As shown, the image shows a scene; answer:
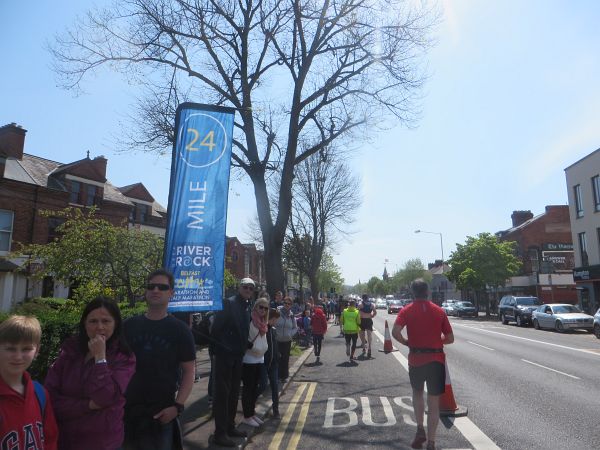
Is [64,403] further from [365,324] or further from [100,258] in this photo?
[365,324]

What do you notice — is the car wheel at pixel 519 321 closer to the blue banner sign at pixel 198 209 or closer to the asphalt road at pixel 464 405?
the asphalt road at pixel 464 405

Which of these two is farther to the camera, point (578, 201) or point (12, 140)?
point (578, 201)

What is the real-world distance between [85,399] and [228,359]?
2828 mm

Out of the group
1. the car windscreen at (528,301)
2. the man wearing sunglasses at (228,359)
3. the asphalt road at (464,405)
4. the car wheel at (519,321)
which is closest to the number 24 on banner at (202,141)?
the man wearing sunglasses at (228,359)

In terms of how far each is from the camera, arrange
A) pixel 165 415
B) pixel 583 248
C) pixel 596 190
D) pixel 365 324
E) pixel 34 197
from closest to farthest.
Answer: pixel 165 415, pixel 365 324, pixel 34 197, pixel 596 190, pixel 583 248

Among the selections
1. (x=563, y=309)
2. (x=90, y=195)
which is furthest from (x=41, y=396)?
(x=90, y=195)

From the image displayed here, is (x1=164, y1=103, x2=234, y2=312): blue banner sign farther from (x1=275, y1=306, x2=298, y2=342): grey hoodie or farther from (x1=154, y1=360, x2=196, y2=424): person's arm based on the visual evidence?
(x1=275, y1=306, x2=298, y2=342): grey hoodie

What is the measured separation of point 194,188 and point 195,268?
1157 millimetres

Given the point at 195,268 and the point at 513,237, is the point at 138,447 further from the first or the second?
the point at 513,237

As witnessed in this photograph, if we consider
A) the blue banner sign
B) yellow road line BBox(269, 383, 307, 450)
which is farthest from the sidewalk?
the blue banner sign

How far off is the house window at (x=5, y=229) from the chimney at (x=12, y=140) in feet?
12.8

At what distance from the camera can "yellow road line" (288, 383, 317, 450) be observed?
5.57 meters

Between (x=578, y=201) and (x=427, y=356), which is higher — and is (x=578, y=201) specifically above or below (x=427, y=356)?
above

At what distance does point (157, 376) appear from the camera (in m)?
3.22
